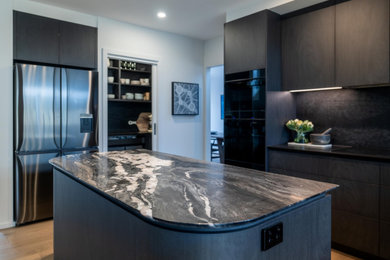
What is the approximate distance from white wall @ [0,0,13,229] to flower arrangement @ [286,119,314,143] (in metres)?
3.36

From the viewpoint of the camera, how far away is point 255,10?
340 centimetres

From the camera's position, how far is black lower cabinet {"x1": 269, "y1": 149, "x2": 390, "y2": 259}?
229 centimetres

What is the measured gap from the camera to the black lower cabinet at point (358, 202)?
2.29 metres

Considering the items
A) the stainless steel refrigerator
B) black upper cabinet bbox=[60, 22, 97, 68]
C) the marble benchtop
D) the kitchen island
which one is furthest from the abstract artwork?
the kitchen island

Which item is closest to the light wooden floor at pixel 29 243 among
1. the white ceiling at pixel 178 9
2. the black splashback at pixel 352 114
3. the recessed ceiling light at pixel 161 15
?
the black splashback at pixel 352 114

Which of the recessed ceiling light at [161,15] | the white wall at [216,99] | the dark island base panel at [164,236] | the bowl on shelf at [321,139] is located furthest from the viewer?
the white wall at [216,99]

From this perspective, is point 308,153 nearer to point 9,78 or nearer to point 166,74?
point 166,74

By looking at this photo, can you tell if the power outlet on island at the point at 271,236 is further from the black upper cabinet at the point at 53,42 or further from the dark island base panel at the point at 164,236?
the black upper cabinet at the point at 53,42

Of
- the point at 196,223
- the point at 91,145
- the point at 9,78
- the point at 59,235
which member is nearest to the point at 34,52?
the point at 9,78

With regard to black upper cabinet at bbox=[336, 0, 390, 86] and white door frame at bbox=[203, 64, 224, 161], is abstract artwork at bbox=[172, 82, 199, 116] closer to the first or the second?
white door frame at bbox=[203, 64, 224, 161]

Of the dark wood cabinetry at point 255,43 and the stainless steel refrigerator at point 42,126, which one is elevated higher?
the dark wood cabinetry at point 255,43

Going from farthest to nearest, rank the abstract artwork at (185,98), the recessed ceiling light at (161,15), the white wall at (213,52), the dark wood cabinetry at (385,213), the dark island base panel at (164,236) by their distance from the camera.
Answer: the white wall at (213,52) → the abstract artwork at (185,98) → the recessed ceiling light at (161,15) → the dark wood cabinetry at (385,213) → the dark island base panel at (164,236)

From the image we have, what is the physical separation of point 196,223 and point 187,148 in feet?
13.3

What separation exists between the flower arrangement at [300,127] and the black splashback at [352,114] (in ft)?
0.65
